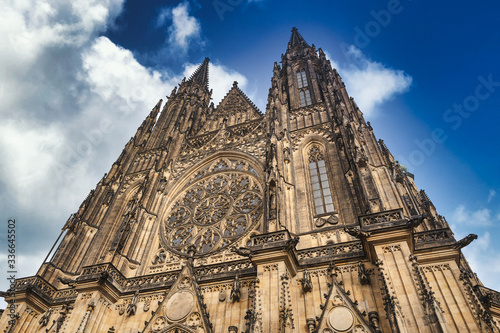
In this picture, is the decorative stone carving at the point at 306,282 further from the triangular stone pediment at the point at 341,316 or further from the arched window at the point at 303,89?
the arched window at the point at 303,89

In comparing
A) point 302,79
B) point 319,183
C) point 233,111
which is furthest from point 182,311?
point 302,79

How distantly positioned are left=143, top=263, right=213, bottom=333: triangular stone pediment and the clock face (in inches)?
85.8

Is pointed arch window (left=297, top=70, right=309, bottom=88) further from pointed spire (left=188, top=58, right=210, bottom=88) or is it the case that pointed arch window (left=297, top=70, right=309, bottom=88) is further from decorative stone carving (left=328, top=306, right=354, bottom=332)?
decorative stone carving (left=328, top=306, right=354, bottom=332)

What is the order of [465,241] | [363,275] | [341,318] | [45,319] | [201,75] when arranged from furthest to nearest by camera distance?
1. [201,75]
2. [45,319]
3. [363,275]
4. [465,241]
5. [341,318]

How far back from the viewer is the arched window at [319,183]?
13133 mm

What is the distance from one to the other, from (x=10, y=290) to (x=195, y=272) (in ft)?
25.7

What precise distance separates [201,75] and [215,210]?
19777 mm

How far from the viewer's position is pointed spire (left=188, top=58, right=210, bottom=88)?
98.2 ft

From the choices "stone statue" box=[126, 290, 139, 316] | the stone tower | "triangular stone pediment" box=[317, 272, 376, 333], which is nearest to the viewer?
"triangular stone pediment" box=[317, 272, 376, 333]

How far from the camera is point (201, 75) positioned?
3136 cm

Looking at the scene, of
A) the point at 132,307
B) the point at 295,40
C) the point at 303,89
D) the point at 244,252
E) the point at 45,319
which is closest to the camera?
the point at 244,252

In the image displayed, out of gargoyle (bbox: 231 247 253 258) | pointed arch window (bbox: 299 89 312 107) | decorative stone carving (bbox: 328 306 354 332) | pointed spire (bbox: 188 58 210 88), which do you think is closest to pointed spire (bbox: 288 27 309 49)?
pointed arch window (bbox: 299 89 312 107)

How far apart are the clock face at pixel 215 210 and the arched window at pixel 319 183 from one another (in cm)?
238

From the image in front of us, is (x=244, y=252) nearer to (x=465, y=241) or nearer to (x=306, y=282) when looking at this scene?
(x=306, y=282)
